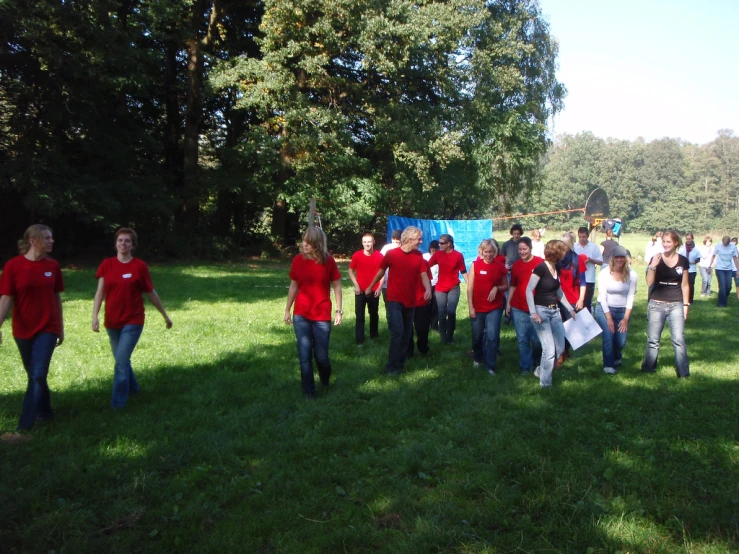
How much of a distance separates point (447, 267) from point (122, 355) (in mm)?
5079

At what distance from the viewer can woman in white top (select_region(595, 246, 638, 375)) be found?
777 cm

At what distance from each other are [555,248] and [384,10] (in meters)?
18.3

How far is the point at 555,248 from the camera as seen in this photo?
7.09 metres

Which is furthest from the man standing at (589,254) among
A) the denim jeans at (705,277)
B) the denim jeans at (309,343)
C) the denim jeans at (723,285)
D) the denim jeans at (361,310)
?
the denim jeans at (705,277)

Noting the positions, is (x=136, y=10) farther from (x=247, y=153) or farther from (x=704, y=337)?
(x=704, y=337)

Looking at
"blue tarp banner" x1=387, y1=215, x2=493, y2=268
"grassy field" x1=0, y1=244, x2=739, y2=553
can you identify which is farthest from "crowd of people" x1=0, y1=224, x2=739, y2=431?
"blue tarp banner" x1=387, y1=215, x2=493, y2=268

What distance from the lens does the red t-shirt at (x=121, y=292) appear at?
595cm

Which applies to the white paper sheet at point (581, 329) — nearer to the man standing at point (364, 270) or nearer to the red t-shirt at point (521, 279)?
the red t-shirt at point (521, 279)

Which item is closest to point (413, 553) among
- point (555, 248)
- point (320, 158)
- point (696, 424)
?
point (696, 424)

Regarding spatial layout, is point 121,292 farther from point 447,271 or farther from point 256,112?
point 256,112

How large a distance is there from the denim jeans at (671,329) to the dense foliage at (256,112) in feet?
57.2

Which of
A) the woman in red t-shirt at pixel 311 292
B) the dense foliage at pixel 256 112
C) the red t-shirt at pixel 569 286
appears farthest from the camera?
the dense foliage at pixel 256 112

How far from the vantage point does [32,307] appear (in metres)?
5.40

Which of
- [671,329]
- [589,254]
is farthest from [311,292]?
[589,254]
